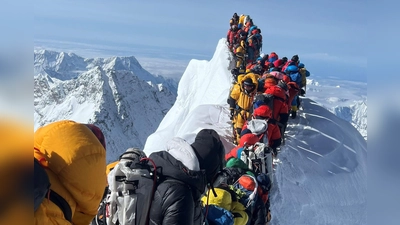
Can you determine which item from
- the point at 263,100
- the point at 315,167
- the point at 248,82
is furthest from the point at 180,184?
the point at 315,167

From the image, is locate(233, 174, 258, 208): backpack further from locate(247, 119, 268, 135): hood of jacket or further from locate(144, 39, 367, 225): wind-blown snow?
locate(144, 39, 367, 225): wind-blown snow

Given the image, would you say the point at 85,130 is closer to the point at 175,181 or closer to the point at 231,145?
the point at 175,181

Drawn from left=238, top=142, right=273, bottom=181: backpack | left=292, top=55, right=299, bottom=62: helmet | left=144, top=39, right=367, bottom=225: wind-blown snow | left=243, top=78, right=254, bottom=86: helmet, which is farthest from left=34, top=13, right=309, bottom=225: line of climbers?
left=292, top=55, right=299, bottom=62: helmet

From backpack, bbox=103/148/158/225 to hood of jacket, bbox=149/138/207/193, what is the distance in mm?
85

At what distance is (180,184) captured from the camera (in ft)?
9.60

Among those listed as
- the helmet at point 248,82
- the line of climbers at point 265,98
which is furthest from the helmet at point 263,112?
the helmet at point 248,82

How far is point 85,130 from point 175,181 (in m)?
1.03

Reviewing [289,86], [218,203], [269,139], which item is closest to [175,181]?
[218,203]

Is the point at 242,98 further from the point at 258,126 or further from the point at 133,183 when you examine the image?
the point at 133,183

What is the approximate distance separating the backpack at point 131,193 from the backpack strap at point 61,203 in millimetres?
994

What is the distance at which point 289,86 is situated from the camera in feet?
32.1

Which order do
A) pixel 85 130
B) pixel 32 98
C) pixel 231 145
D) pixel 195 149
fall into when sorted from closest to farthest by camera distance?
1. pixel 32 98
2. pixel 85 130
3. pixel 195 149
4. pixel 231 145

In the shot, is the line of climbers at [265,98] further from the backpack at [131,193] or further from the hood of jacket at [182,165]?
the backpack at [131,193]

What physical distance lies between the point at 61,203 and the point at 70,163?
21 centimetres
